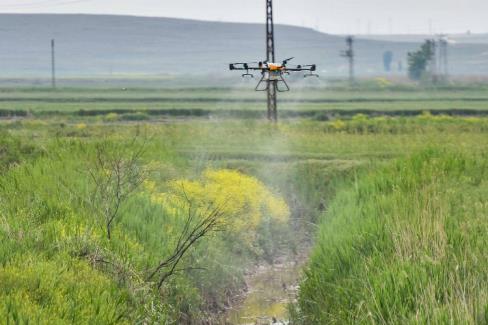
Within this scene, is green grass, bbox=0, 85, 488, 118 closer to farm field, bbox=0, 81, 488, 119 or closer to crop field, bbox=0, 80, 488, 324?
farm field, bbox=0, 81, 488, 119

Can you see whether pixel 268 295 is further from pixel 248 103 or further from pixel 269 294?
pixel 248 103

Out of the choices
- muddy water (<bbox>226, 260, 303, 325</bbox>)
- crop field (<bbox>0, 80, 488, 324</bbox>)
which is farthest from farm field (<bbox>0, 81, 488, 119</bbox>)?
muddy water (<bbox>226, 260, 303, 325</bbox>)

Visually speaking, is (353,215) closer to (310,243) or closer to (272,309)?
(272,309)

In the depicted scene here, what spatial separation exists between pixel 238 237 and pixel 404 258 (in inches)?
506

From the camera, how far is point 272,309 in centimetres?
2572

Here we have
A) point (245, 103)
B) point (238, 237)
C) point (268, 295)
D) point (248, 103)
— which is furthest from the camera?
point (248, 103)

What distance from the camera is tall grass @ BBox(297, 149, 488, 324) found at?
1450cm

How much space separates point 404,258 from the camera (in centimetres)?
1695

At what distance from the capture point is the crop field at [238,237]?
15133mm

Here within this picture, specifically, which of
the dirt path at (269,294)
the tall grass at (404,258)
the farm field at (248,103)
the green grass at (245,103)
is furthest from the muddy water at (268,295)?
the green grass at (245,103)

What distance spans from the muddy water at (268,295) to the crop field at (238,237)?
2.6 inches

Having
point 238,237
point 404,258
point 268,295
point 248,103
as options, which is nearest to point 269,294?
point 268,295

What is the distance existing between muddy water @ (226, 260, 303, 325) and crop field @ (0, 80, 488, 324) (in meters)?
0.07

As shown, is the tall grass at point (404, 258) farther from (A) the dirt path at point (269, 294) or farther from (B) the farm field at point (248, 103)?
(B) the farm field at point (248, 103)
